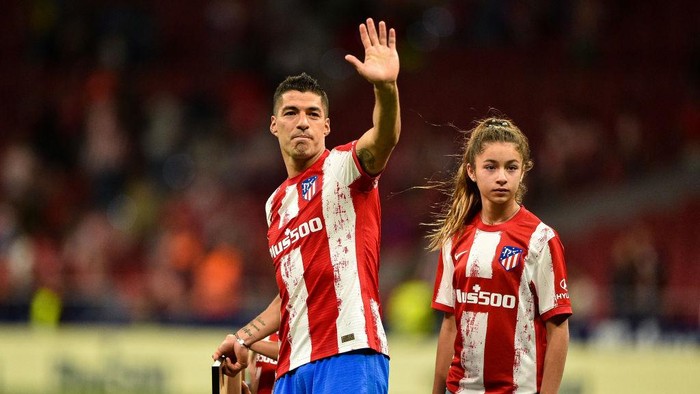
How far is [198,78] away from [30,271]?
4.16 meters

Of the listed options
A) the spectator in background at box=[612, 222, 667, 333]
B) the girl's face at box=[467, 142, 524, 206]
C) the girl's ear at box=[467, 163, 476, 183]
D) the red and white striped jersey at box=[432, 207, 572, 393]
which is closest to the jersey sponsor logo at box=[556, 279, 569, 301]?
the red and white striped jersey at box=[432, 207, 572, 393]

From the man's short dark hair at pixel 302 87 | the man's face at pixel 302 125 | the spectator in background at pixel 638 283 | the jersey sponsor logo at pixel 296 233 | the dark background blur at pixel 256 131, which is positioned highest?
the dark background blur at pixel 256 131

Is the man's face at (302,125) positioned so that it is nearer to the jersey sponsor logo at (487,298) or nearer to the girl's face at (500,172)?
the girl's face at (500,172)

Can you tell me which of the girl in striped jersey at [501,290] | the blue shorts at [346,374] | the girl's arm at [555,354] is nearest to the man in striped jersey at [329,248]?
the blue shorts at [346,374]

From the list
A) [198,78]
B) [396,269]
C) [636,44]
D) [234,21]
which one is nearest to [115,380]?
[396,269]

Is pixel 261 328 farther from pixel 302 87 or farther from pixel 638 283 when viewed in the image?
pixel 638 283

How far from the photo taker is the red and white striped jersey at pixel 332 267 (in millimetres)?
5133

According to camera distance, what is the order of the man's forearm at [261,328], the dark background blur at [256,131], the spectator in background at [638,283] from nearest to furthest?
the man's forearm at [261,328], the spectator in background at [638,283], the dark background blur at [256,131]

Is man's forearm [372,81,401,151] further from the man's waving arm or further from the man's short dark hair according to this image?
the man's short dark hair

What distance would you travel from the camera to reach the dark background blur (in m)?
14.0

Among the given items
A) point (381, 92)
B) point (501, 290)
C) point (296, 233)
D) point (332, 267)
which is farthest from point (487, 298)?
point (381, 92)

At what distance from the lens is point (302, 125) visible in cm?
537

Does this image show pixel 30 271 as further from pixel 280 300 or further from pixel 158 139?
pixel 280 300

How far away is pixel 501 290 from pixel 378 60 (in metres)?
1.16
